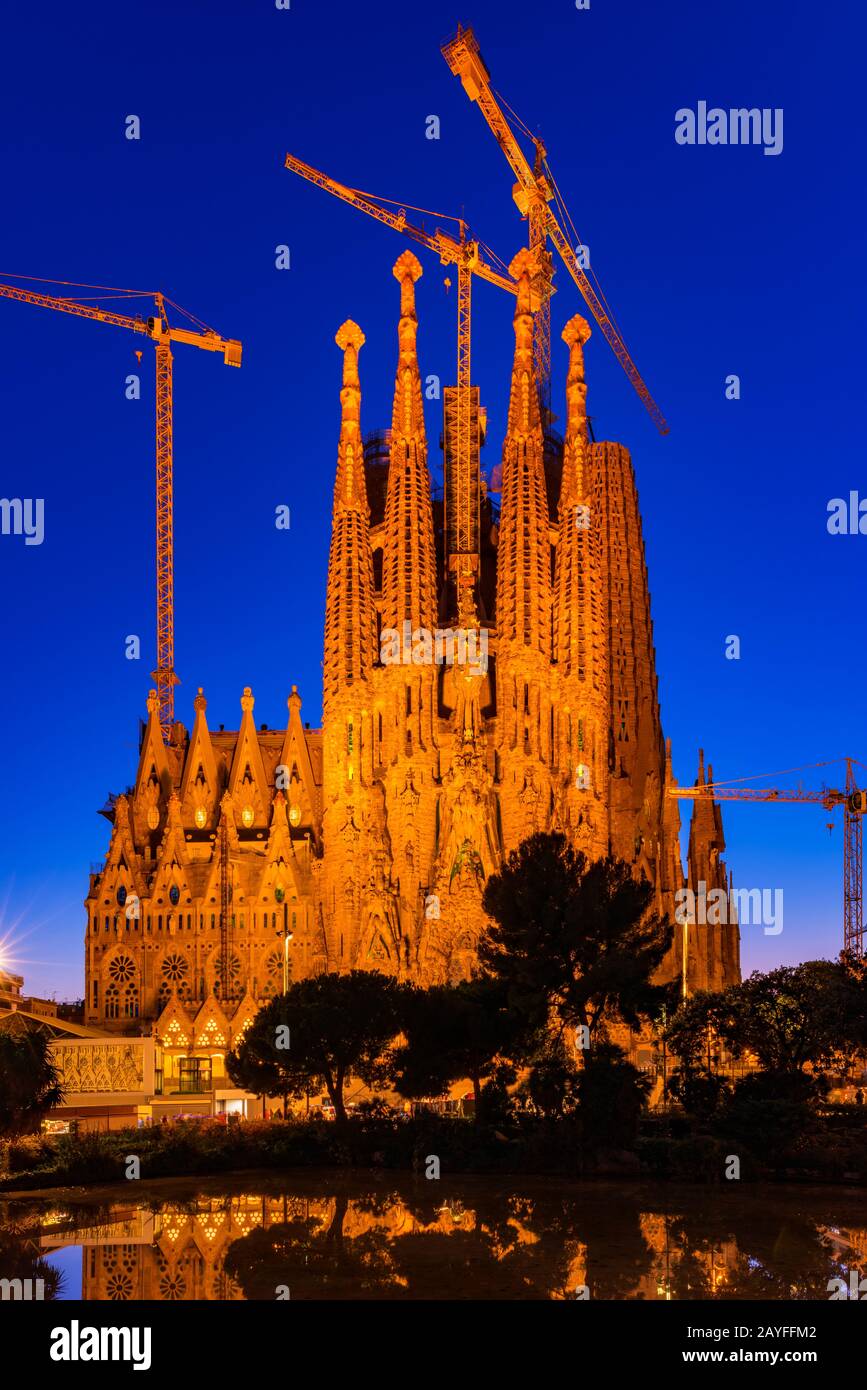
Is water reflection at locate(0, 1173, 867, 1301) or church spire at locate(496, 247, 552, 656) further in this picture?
church spire at locate(496, 247, 552, 656)

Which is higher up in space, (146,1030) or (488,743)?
(488,743)

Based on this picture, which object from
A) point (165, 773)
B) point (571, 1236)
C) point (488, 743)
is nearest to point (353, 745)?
point (488, 743)

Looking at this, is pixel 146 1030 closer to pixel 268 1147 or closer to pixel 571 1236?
pixel 268 1147

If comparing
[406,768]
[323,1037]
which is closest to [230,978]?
[406,768]

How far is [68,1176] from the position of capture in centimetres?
4384

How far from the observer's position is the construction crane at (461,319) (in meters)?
107

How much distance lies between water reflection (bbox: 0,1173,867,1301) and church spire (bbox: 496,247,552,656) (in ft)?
191

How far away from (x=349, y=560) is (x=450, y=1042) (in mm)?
53890

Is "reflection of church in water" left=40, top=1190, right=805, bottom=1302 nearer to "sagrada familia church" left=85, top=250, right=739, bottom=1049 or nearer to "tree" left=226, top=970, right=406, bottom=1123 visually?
"tree" left=226, top=970, right=406, bottom=1123

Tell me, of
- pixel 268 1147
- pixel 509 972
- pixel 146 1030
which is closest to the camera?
pixel 268 1147

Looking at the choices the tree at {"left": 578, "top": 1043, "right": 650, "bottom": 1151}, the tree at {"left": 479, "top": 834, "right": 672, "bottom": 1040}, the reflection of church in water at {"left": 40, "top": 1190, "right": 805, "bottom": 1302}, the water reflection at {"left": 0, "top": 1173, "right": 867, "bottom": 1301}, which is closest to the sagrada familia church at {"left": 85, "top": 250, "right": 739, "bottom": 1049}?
the tree at {"left": 479, "top": 834, "right": 672, "bottom": 1040}

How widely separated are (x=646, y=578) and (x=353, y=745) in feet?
98.3

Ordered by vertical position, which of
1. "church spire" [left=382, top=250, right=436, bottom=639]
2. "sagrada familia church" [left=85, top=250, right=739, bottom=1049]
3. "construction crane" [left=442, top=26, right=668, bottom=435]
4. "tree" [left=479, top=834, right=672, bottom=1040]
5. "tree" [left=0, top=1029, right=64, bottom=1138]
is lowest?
"tree" [left=0, top=1029, right=64, bottom=1138]

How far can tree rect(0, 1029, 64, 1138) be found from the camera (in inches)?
1603
